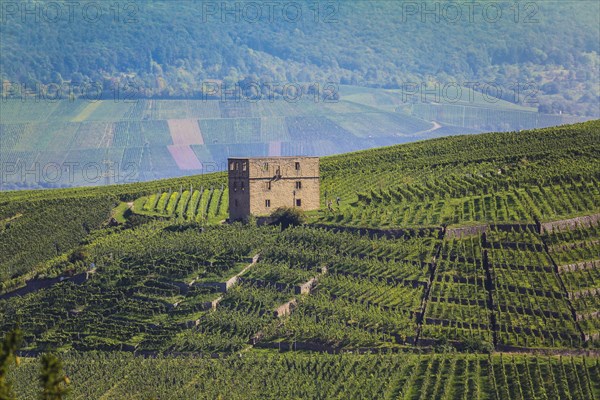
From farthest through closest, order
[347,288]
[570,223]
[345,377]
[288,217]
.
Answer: [288,217], [570,223], [347,288], [345,377]

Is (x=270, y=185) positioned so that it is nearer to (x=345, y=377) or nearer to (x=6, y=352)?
(x=345, y=377)

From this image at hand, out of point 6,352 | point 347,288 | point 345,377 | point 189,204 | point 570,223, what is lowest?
point 189,204

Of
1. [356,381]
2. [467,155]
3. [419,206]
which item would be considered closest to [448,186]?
[419,206]

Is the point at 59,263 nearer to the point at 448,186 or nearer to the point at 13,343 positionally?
the point at 448,186

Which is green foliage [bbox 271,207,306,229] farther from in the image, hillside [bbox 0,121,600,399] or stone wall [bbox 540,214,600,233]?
stone wall [bbox 540,214,600,233]

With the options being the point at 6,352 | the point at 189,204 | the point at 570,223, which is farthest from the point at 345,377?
the point at 189,204

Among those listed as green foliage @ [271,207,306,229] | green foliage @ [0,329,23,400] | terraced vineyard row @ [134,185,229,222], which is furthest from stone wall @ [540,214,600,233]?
green foliage @ [0,329,23,400]
